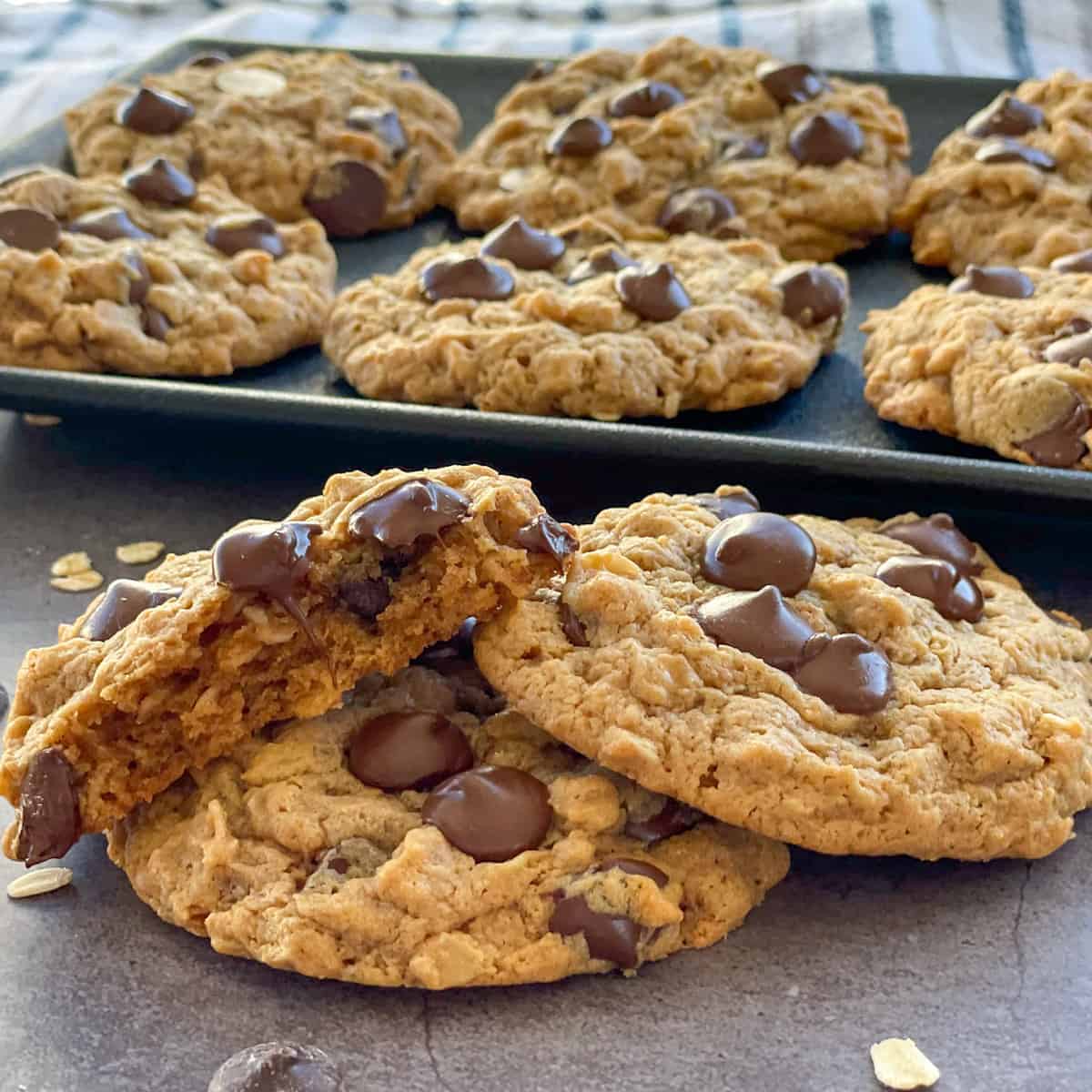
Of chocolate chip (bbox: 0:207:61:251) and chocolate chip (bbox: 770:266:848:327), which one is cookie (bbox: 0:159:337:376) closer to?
chocolate chip (bbox: 0:207:61:251)

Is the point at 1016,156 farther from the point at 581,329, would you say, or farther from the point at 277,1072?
the point at 277,1072

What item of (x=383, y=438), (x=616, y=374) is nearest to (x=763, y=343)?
(x=616, y=374)

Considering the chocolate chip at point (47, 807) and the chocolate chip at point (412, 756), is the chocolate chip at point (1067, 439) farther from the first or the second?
the chocolate chip at point (47, 807)

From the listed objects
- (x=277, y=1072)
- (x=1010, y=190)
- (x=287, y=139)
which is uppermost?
(x=287, y=139)

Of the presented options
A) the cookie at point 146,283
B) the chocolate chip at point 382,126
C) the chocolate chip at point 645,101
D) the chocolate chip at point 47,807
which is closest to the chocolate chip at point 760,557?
the chocolate chip at point 47,807

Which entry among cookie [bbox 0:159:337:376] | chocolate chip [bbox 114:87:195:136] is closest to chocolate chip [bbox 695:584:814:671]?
cookie [bbox 0:159:337:376]

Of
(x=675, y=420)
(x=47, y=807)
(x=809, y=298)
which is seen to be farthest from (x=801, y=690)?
(x=809, y=298)
